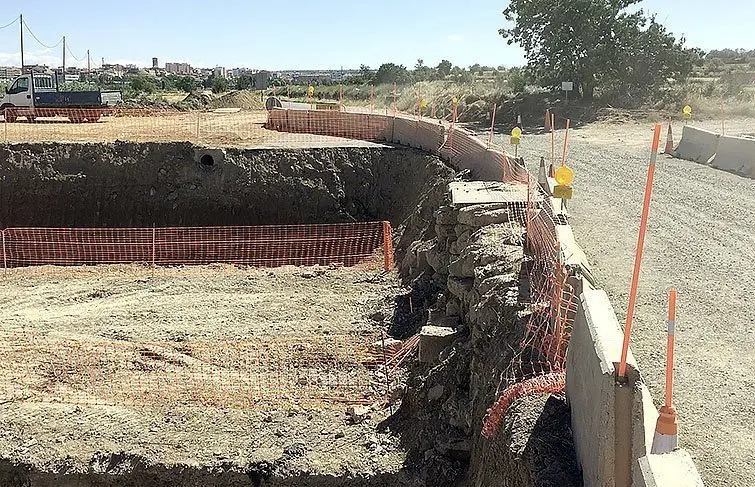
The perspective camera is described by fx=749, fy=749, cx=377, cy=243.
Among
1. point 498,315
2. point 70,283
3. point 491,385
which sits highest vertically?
point 498,315

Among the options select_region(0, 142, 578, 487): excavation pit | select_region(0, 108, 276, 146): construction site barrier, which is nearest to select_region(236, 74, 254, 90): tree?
select_region(0, 108, 276, 146): construction site barrier

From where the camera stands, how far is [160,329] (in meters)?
14.2

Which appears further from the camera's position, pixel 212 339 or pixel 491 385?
pixel 212 339

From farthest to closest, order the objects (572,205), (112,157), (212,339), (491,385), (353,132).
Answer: (353,132) → (112,157) → (212,339) → (572,205) → (491,385)

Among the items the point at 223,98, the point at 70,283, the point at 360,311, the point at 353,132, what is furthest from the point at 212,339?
the point at 223,98

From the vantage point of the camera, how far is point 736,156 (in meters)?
15.9

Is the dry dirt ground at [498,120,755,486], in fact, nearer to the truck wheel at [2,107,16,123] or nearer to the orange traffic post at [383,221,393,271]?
the orange traffic post at [383,221,393,271]

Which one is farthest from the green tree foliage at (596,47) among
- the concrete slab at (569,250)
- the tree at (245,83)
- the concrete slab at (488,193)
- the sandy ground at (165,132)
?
the tree at (245,83)

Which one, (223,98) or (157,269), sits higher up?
(223,98)

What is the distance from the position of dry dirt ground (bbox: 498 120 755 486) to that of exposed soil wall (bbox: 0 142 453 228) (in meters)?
6.65

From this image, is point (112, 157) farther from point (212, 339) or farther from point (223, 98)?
point (223, 98)

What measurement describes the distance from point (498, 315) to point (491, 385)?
968 millimetres

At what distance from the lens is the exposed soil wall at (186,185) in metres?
21.5

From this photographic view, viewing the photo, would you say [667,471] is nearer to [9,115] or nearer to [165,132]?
[165,132]
